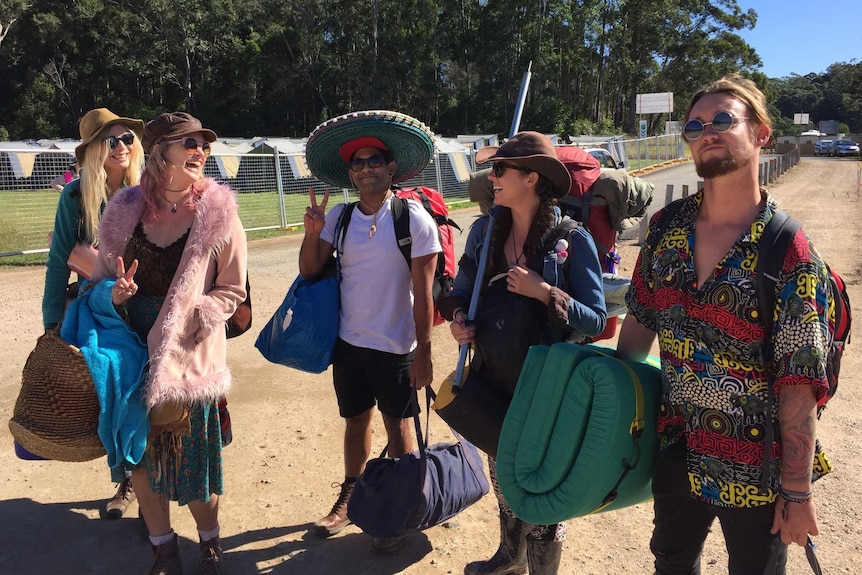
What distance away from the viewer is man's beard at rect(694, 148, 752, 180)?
1720 millimetres

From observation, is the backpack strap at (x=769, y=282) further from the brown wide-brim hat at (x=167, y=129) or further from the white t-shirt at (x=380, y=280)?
the brown wide-brim hat at (x=167, y=129)

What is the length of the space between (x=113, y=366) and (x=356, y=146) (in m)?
1.38

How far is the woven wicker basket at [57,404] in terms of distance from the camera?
2322 mm

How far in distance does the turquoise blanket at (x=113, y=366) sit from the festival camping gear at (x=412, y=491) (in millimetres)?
895

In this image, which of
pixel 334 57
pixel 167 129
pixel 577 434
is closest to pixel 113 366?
pixel 167 129

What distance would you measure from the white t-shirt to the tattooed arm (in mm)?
1531

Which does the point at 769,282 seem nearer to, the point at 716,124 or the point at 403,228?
the point at 716,124

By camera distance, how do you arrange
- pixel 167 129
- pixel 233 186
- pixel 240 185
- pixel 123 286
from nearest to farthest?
pixel 123 286
pixel 167 129
pixel 233 186
pixel 240 185

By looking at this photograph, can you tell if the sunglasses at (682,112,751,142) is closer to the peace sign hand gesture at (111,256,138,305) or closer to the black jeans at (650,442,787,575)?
the black jeans at (650,442,787,575)

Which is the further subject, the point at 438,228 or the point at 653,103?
the point at 653,103

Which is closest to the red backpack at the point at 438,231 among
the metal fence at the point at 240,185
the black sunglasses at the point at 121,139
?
the black sunglasses at the point at 121,139

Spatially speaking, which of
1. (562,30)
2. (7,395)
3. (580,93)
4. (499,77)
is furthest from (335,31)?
(7,395)

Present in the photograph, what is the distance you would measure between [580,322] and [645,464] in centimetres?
50

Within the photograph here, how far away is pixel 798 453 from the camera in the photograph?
1.61 metres
